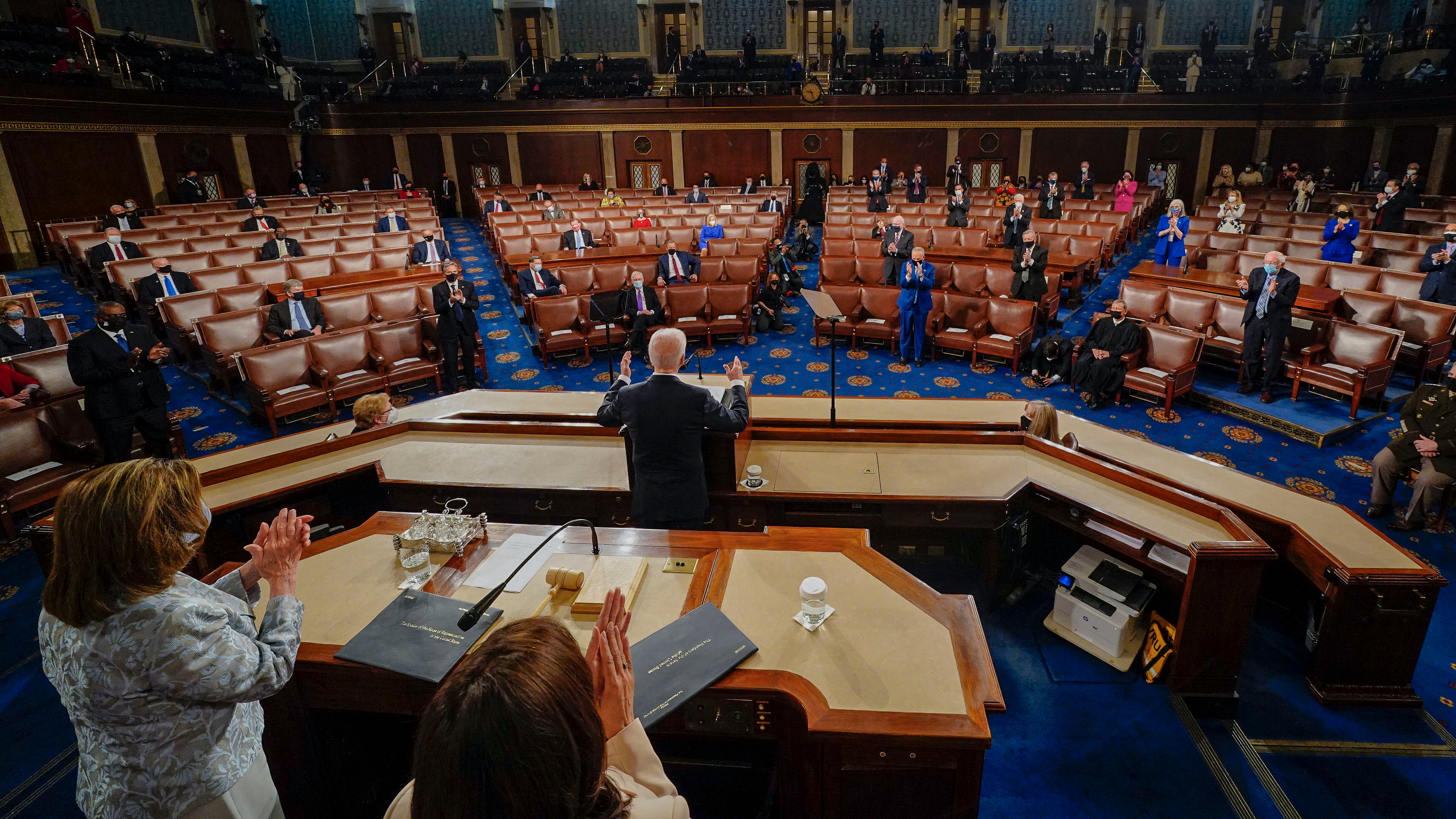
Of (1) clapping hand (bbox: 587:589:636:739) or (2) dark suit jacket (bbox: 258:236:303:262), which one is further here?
(2) dark suit jacket (bbox: 258:236:303:262)

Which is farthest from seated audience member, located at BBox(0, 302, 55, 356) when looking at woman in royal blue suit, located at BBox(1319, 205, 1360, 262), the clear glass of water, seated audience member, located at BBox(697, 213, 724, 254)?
woman in royal blue suit, located at BBox(1319, 205, 1360, 262)

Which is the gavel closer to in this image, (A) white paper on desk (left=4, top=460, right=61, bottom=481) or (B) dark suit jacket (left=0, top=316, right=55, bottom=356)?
(A) white paper on desk (left=4, top=460, right=61, bottom=481)

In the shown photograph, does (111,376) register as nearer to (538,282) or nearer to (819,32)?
(538,282)

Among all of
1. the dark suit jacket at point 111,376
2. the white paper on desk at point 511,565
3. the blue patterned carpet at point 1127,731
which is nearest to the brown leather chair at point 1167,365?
the blue patterned carpet at point 1127,731

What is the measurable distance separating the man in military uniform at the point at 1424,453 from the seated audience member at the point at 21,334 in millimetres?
11421

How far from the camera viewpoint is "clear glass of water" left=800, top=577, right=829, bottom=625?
250 cm

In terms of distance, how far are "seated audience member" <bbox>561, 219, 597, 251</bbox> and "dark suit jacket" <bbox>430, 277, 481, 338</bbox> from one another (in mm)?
3782

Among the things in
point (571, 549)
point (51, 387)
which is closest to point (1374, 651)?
point (571, 549)

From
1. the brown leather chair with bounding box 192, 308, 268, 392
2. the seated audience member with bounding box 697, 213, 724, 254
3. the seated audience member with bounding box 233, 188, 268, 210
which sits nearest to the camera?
the brown leather chair with bounding box 192, 308, 268, 392

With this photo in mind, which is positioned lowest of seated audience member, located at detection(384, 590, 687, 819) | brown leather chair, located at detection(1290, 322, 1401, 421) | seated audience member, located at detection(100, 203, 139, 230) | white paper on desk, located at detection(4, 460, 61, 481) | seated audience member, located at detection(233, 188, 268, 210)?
white paper on desk, located at detection(4, 460, 61, 481)

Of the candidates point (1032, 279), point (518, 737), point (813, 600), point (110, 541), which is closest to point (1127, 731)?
point (813, 600)

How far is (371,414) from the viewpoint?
491 centimetres

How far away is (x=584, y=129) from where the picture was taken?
812 inches

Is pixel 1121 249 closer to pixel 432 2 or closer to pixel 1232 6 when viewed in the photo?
pixel 1232 6
